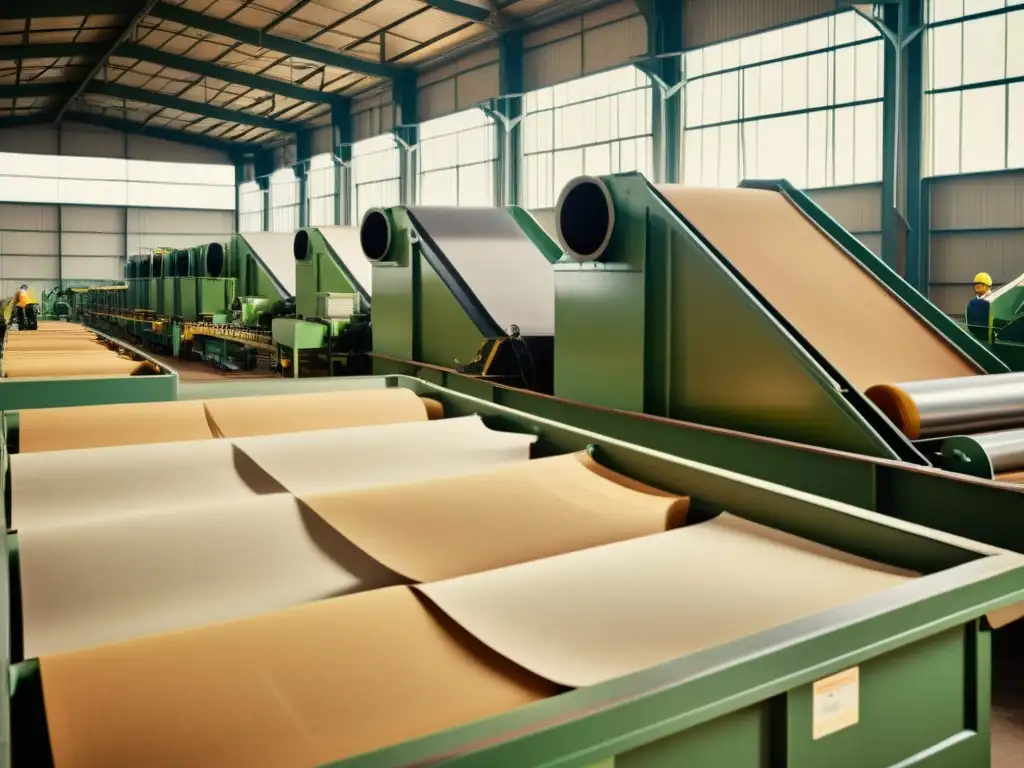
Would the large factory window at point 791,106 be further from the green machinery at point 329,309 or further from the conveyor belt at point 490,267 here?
the conveyor belt at point 490,267

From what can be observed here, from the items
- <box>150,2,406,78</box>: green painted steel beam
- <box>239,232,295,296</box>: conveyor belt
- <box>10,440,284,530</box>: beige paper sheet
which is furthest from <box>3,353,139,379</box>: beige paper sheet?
<box>150,2,406,78</box>: green painted steel beam

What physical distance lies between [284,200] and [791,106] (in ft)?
64.8

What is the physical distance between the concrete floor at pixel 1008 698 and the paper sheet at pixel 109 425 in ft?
8.86

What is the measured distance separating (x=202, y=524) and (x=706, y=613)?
1.13 m

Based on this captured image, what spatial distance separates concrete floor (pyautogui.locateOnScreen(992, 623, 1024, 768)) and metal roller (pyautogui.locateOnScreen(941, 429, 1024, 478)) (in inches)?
29.5

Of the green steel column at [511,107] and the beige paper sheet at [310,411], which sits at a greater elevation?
the green steel column at [511,107]

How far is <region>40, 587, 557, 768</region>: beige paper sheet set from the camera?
3.92 feet

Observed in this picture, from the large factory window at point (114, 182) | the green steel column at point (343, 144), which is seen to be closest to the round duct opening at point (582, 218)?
the green steel column at point (343, 144)

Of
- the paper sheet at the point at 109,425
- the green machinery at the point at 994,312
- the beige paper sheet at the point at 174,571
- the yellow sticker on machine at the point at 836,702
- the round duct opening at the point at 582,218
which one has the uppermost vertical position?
the round duct opening at the point at 582,218

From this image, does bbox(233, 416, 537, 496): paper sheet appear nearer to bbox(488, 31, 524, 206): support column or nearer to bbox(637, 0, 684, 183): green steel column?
bbox(637, 0, 684, 183): green steel column

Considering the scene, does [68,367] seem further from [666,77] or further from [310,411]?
[666,77]

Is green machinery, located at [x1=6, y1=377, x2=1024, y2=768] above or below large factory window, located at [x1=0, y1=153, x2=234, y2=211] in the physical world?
below

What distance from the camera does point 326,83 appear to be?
22953mm

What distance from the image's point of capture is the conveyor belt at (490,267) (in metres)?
6.33
